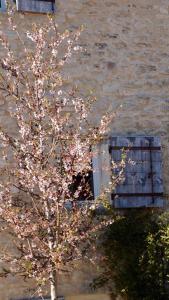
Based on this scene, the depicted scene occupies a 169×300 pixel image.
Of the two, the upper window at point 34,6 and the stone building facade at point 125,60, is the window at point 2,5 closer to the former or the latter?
the upper window at point 34,6

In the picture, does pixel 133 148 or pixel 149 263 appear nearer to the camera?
pixel 149 263

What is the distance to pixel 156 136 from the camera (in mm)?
9016

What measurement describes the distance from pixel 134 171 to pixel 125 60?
5.73ft

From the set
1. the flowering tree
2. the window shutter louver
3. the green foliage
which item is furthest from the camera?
the window shutter louver

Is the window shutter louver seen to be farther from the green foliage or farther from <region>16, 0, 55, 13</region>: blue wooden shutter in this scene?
<region>16, 0, 55, 13</region>: blue wooden shutter

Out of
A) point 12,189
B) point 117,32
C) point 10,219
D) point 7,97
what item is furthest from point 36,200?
point 117,32

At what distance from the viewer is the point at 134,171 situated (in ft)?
28.9

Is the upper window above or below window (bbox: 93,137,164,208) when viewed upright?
above

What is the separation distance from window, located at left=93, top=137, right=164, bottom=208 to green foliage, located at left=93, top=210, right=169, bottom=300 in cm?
43

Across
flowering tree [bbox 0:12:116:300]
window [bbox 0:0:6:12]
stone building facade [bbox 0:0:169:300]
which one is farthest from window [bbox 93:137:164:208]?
window [bbox 0:0:6:12]

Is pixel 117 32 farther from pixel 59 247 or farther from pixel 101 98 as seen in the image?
pixel 59 247

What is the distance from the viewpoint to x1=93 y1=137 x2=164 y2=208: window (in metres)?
8.61

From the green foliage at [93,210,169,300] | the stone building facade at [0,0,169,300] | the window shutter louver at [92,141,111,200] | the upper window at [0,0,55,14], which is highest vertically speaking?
the upper window at [0,0,55,14]

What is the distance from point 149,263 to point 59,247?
1.64m
